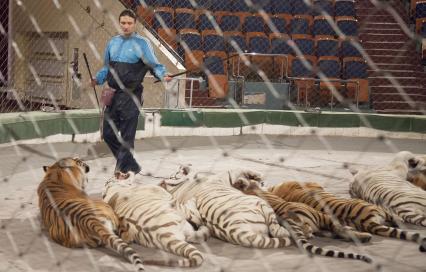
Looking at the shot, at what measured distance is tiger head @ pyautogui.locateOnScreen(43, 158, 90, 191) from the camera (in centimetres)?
429

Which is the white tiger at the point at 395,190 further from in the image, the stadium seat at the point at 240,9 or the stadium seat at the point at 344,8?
the stadium seat at the point at 344,8

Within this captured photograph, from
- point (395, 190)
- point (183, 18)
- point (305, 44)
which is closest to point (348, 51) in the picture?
point (305, 44)

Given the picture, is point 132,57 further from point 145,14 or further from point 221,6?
point 221,6

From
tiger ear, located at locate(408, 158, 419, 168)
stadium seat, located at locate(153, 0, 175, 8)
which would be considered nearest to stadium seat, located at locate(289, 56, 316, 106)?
stadium seat, located at locate(153, 0, 175, 8)

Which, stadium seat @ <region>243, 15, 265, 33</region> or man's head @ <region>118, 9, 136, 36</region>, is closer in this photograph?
man's head @ <region>118, 9, 136, 36</region>

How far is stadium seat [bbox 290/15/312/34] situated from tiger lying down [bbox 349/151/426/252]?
6793mm

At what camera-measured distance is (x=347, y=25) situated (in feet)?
39.0

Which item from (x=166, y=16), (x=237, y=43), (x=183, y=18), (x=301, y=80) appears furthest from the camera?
(x=183, y=18)

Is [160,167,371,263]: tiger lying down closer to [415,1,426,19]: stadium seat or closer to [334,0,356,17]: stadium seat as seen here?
[334,0,356,17]: stadium seat

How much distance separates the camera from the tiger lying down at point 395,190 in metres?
4.43

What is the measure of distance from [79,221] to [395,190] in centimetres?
204

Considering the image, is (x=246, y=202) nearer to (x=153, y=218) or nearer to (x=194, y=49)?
(x=153, y=218)

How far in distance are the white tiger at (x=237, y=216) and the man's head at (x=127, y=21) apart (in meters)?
1.60

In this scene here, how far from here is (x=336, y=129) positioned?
10.0 m
